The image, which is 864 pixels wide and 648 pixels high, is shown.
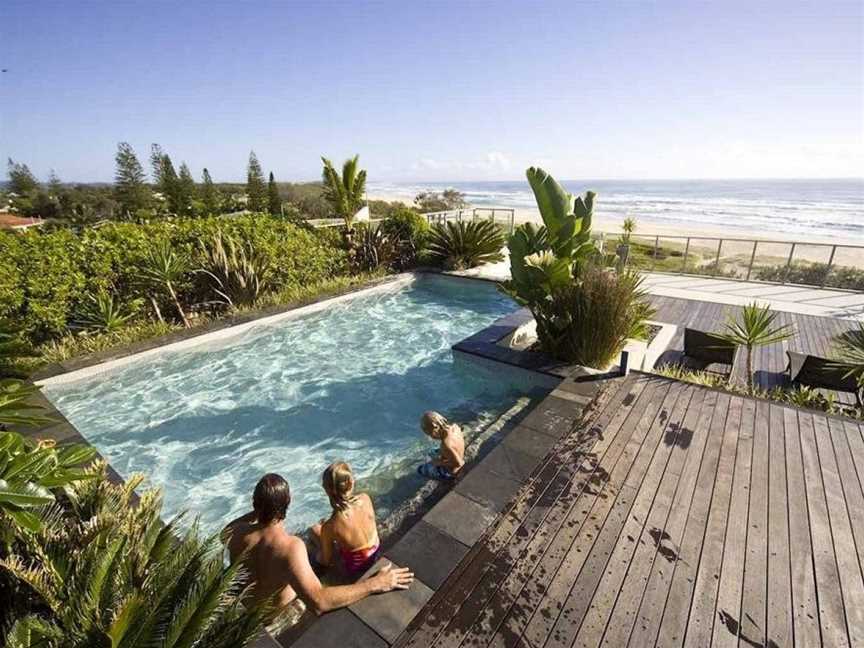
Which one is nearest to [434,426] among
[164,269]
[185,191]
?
[164,269]

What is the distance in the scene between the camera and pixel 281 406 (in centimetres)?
584

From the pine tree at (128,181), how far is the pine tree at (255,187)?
9720 mm

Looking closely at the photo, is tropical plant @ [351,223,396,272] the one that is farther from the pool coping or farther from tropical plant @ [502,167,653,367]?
tropical plant @ [502,167,653,367]

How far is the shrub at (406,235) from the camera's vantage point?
12.1m

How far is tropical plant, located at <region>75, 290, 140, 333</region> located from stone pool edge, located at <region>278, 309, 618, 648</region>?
6.70m

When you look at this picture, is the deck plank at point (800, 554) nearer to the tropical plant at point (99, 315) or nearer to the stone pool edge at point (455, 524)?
the stone pool edge at point (455, 524)

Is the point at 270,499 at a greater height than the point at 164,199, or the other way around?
Result: the point at 164,199

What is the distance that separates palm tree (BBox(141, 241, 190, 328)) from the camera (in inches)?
287

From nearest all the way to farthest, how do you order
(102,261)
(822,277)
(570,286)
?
1. (570,286)
2. (102,261)
3. (822,277)

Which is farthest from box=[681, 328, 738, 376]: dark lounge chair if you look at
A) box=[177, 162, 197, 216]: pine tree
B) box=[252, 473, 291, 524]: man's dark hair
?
box=[177, 162, 197, 216]: pine tree

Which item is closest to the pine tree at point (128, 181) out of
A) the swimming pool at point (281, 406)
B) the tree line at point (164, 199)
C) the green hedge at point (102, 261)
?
the tree line at point (164, 199)

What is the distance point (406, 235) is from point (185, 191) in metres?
33.4

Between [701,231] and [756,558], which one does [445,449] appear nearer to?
[756,558]

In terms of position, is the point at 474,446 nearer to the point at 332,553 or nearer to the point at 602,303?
the point at 332,553
